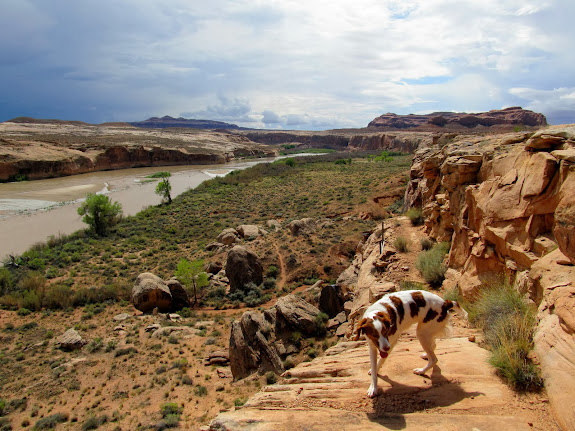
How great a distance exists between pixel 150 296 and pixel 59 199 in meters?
43.6

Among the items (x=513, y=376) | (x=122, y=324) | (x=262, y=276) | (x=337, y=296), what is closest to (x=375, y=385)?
(x=513, y=376)

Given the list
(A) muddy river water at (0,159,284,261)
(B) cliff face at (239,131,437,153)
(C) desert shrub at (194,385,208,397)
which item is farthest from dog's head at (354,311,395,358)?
(B) cliff face at (239,131,437,153)

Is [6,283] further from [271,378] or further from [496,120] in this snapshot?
[496,120]

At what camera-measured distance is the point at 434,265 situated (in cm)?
1054

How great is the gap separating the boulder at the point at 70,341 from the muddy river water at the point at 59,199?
734 inches

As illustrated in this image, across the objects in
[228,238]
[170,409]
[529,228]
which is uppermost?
[529,228]

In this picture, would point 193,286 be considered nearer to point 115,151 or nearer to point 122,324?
point 122,324

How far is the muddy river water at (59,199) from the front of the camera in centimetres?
3544

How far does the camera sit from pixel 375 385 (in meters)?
4.73

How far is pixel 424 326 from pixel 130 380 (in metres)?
11.5

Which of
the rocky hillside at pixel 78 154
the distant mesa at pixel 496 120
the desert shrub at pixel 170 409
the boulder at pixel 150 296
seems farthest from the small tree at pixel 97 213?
the distant mesa at pixel 496 120

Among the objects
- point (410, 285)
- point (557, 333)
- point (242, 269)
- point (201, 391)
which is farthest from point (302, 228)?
point (557, 333)

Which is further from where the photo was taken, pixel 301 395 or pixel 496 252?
pixel 496 252

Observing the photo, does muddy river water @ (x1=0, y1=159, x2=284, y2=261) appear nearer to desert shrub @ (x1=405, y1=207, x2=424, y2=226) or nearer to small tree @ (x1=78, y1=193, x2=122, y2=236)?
small tree @ (x1=78, y1=193, x2=122, y2=236)
